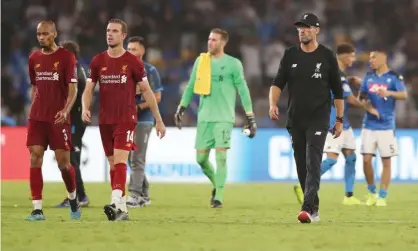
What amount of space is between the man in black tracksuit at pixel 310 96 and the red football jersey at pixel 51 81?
7.95ft

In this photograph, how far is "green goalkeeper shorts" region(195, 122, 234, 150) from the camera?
15695 millimetres

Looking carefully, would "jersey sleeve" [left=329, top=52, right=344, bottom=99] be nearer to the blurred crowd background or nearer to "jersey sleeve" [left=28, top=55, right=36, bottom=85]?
"jersey sleeve" [left=28, top=55, right=36, bottom=85]

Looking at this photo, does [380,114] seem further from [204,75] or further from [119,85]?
A: [119,85]

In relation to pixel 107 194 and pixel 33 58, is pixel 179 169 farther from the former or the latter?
pixel 33 58

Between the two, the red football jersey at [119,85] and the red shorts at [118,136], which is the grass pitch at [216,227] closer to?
the red shorts at [118,136]

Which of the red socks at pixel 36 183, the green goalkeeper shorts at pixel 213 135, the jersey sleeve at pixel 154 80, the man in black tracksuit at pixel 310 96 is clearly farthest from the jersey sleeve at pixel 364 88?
the red socks at pixel 36 183

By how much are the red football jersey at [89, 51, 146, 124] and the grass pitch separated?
1210 millimetres

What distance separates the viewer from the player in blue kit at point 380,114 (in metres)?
16.7

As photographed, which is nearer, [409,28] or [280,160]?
[280,160]

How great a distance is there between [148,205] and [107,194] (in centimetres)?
305

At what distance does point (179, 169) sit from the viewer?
2338 cm

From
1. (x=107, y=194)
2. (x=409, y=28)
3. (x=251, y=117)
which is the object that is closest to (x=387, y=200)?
(x=251, y=117)

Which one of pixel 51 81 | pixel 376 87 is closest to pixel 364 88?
pixel 376 87

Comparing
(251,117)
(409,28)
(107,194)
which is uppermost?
(409,28)
